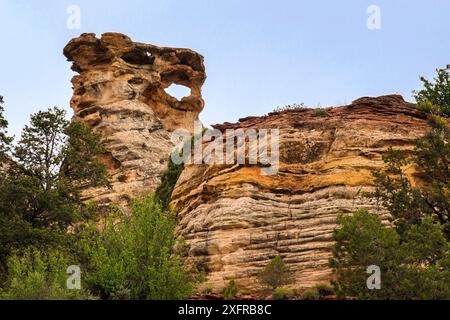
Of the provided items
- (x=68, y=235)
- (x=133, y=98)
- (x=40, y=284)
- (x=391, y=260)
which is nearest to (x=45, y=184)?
(x=68, y=235)

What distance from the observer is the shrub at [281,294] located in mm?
27983

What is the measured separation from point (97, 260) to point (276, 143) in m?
11.2

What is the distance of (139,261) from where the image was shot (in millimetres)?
30078

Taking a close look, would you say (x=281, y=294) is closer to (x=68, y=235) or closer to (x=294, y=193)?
(x=294, y=193)

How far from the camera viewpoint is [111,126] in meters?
60.3

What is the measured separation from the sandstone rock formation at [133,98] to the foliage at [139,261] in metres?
22.3

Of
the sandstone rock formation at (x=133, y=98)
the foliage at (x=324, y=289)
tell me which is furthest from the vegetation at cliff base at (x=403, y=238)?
the sandstone rock formation at (x=133, y=98)

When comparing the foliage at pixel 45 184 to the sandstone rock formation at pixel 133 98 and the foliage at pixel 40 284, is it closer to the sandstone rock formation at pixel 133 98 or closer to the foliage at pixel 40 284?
the foliage at pixel 40 284

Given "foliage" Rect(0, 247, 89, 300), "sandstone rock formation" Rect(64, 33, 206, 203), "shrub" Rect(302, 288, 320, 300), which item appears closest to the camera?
"foliage" Rect(0, 247, 89, 300)

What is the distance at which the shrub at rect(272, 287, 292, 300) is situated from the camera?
2798 cm

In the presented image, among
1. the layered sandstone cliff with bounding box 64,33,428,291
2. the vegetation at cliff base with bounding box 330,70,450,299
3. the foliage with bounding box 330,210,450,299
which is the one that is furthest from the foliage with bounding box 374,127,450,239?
the foliage with bounding box 330,210,450,299

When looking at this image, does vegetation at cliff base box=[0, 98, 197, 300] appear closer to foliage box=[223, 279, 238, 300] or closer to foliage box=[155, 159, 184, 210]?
foliage box=[223, 279, 238, 300]

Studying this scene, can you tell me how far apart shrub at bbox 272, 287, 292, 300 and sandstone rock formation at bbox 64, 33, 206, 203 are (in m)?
27.4
